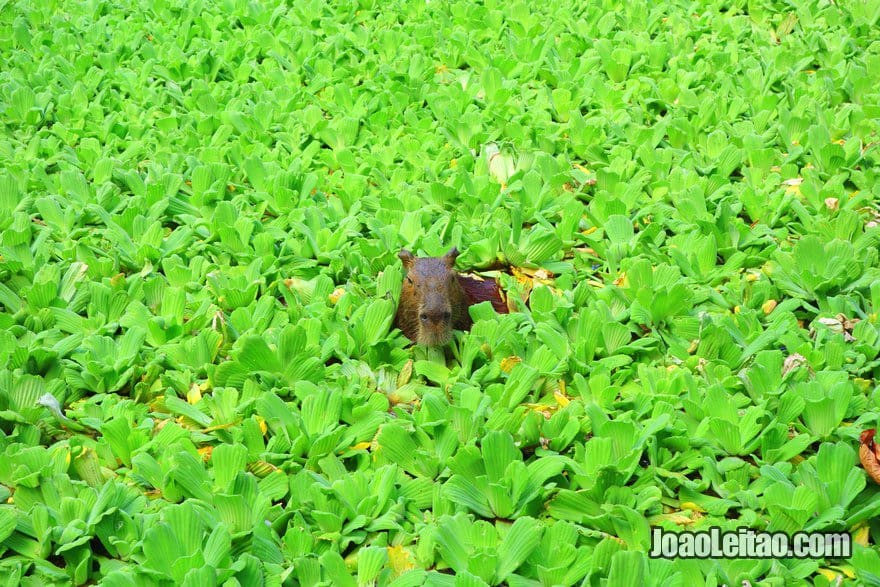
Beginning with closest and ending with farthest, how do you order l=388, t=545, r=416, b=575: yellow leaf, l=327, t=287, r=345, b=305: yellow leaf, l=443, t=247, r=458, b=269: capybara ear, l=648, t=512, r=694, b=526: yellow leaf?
l=388, t=545, r=416, b=575: yellow leaf
l=648, t=512, r=694, b=526: yellow leaf
l=443, t=247, r=458, b=269: capybara ear
l=327, t=287, r=345, b=305: yellow leaf

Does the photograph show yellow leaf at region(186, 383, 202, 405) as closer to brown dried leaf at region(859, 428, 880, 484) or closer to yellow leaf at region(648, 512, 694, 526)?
yellow leaf at region(648, 512, 694, 526)

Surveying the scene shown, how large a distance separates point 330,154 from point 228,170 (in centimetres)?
49

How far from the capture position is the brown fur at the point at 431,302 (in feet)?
10.0

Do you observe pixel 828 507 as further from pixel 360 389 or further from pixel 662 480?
pixel 360 389

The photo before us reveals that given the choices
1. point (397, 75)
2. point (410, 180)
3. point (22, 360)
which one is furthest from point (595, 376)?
point (397, 75)

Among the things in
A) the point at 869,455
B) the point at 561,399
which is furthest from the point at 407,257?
the point at 869,455

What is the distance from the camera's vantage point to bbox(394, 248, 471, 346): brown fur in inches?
120

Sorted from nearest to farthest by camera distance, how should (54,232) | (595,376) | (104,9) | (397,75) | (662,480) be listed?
(662,480) < (595,376) < (54,232) < (397,75) < (104,9)

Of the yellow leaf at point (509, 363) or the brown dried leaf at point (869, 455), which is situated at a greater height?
the brown dried leaf at point (869, 455)

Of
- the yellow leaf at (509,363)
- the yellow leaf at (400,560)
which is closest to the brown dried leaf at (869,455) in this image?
the yellow leaf at (509,363)

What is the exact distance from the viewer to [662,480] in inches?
103

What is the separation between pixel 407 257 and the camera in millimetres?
3322

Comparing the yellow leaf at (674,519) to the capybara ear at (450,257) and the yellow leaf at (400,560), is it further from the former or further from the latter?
the capybara ear at (450,257)

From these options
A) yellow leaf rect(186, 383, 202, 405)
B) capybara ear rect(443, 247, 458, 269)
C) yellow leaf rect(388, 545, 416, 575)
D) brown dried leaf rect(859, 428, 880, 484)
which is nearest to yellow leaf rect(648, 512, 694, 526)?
brown dried leaf rect(859, 428, 880, 484)
